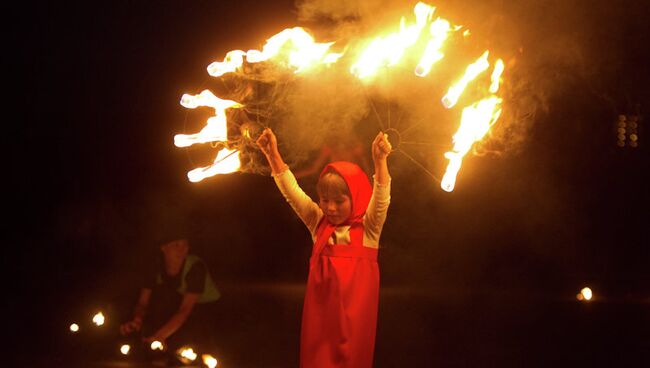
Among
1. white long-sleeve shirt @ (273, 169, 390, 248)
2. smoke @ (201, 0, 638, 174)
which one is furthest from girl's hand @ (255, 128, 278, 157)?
smoke @ (201, 0, 638, 174)

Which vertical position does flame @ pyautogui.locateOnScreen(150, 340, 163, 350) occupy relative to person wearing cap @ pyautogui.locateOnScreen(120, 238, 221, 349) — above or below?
below

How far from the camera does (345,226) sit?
169 inches

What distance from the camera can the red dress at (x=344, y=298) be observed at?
4.12 m

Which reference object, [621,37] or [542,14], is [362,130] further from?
[621,37]

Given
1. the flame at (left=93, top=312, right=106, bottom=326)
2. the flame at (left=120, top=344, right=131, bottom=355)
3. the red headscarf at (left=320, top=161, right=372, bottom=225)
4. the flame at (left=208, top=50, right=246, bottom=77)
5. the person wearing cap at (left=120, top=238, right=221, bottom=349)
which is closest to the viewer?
the red headscarf at (left=320, top=161, right=372, bottom=225)

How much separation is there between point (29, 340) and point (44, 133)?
94.6 inches

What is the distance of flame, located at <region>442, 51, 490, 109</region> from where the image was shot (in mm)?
4402

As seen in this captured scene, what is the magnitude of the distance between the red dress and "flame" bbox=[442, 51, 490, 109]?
72 cm

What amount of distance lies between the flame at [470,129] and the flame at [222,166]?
135cm

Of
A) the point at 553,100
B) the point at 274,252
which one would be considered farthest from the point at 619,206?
the point at 274,252

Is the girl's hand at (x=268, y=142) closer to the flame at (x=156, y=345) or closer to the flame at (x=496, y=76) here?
the flame at (x=496, y=76)

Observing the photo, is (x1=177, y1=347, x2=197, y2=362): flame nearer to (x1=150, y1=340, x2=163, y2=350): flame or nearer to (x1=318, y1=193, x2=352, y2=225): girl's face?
(x1=150, y1=340, x2=163, y2=350): flame

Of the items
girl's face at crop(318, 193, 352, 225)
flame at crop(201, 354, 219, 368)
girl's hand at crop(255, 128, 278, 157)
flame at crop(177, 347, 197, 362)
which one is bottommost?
flame at crop(201, 354, 219, 368)

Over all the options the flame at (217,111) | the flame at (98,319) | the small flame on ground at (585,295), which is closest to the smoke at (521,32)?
the flame at (217,111)
